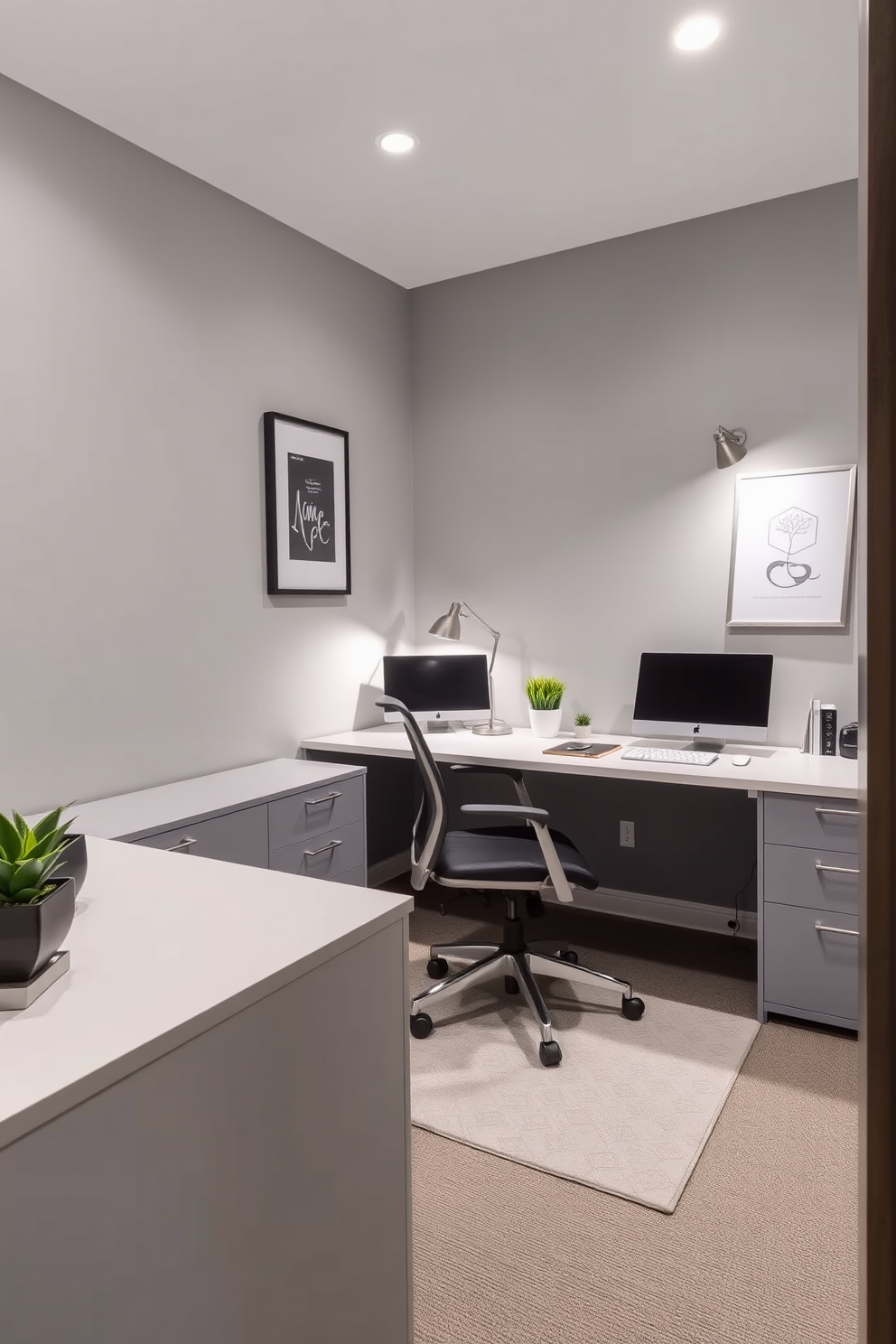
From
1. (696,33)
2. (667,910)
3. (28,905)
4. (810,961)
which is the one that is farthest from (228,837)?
(696,33)

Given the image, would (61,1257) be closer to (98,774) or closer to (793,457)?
(98,774)

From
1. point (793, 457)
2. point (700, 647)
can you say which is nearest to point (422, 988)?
point (700, 647)

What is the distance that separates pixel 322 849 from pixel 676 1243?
5.14 ft

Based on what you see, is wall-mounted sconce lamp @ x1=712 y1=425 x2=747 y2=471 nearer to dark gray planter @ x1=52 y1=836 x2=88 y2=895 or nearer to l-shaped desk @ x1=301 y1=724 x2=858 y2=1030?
l-shaped desk @ x1=301 y1=724 x2=858 y2=1030

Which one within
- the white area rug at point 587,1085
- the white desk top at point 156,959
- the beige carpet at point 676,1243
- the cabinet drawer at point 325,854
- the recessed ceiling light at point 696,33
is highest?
the recessed ceiling light at point 696,33

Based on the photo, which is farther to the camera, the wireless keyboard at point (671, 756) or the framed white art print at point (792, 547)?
the framed white art print at point (792, 547)

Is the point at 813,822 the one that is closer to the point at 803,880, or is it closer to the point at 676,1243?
the point at 803,880

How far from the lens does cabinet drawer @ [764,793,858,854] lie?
95.6 inches

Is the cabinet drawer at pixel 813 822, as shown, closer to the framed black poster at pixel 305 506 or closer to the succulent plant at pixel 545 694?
the succulent plant at pixel 545 694

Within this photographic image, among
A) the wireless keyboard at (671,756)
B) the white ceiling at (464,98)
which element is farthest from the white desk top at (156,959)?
the white ceiling at (464,98)

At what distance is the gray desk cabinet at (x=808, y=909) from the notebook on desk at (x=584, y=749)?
0.65 meters

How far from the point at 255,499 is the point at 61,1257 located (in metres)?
2.71

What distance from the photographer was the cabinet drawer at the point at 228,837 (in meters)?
2.34

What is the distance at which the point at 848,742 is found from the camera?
2.86 metres
